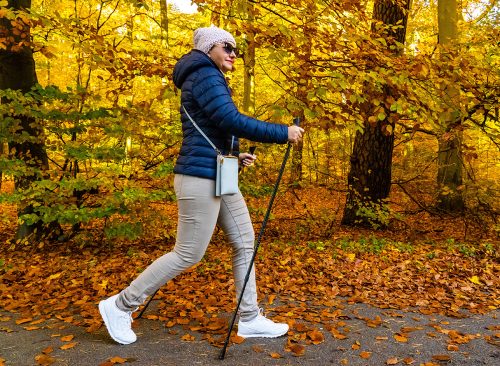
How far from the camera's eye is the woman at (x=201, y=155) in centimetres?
282

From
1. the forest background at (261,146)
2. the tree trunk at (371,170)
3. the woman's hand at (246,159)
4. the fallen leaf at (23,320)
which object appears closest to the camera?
the woman's hand at (246,159)

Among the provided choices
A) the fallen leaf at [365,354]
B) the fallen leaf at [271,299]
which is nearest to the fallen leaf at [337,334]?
the fallen leaf at [365,354]

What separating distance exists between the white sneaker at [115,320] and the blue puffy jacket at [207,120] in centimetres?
111

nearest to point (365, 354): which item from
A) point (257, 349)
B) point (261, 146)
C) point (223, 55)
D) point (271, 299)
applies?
point (257, 349)

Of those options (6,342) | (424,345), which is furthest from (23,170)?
(424,345)

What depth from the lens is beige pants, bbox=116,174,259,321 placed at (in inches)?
116

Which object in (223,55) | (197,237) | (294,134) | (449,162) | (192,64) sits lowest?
(197,237)

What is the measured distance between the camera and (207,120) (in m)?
2.92

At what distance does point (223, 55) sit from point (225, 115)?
0.50 meters

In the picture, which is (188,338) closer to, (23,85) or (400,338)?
(400,338)

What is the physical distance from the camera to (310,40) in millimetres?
5160

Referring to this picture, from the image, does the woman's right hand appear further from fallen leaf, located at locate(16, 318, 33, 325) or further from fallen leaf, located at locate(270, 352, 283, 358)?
fallen leaf, located at locate(16, 318, 33, 325)

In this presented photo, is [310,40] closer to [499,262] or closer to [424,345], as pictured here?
[424,345]

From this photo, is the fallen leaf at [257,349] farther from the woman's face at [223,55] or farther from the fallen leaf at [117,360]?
the woman's face at [223,55]
